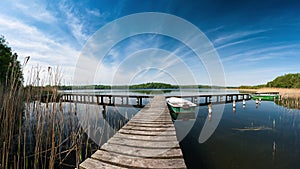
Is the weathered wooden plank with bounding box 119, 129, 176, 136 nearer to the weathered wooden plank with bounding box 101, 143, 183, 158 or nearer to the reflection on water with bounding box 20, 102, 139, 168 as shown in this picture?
the weathered wooden plank with bounding box 101, 143, 183, 158

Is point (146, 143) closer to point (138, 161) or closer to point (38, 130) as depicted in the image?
point (138, 161)

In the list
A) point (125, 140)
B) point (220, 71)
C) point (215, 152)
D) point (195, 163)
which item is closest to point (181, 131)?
point (215, 152)

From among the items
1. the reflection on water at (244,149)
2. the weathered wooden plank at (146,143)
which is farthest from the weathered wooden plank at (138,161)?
the reflection on water at (244,149)

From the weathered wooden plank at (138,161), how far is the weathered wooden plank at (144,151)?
0.37 feet

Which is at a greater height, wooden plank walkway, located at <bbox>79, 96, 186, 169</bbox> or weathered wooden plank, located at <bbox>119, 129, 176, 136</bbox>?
wooden plank walkway, located at <bbox>79, 96, 186, 169</bbox>

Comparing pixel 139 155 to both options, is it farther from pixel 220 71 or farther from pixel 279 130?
pixel 279 130

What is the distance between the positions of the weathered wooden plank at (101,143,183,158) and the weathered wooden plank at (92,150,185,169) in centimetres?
11

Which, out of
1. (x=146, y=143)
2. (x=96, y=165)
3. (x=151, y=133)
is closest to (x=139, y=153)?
(x=146, y=143)

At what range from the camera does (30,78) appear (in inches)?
124

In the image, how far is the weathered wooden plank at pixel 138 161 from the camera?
2203 millimetres

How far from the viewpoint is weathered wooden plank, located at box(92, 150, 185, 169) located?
220 centimetres

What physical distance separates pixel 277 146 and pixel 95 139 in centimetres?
847

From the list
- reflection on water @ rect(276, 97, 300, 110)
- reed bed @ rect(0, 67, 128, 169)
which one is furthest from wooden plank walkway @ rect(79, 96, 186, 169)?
reflection on water @ rect(276, 97, 300, 110)

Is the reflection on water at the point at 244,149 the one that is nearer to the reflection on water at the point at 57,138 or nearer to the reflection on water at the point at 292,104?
the reflection on water at the point at 57,138
